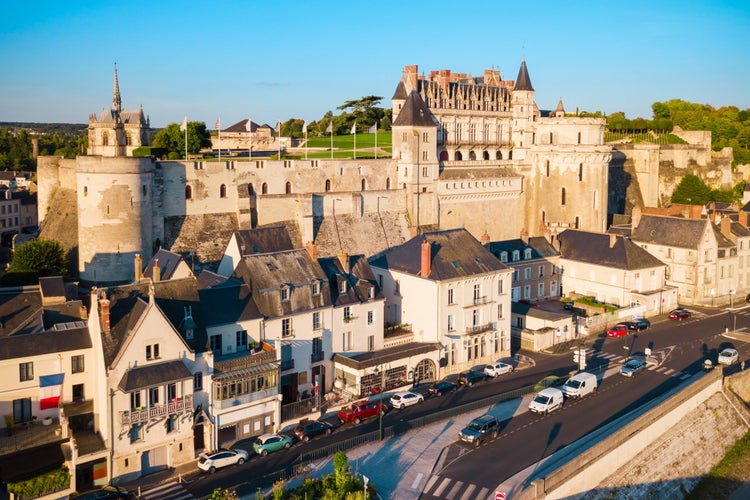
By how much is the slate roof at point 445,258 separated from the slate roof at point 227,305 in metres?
8.99

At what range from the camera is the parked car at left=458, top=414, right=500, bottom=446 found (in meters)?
25.2

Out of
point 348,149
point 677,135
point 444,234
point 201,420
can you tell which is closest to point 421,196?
point 444,234

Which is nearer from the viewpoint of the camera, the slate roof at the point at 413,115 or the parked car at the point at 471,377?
the parked car at the point at 471,377

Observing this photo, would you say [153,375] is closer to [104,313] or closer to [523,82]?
[104,313]

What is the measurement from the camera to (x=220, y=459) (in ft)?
77.7

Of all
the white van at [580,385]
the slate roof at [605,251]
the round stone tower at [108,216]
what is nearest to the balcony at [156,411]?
the white van at [580,385]

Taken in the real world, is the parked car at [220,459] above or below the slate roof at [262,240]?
below

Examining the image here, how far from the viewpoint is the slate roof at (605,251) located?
44094 mm

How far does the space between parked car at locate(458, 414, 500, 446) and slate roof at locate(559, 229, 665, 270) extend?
2103 cm

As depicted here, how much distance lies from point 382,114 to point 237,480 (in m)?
71.4

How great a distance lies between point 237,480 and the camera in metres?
22.9

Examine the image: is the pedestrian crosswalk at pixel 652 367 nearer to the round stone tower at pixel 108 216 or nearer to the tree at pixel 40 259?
the round stone tower at pixel 108 216

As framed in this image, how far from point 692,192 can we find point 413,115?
3221cm

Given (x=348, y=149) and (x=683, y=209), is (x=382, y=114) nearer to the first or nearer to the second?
(x=348, y=149)
